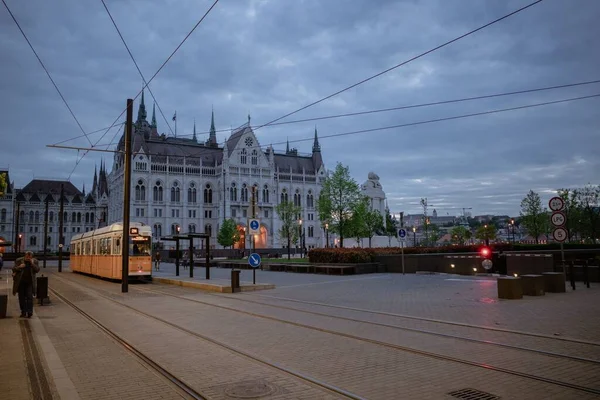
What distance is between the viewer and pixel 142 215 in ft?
317

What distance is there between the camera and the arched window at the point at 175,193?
10147 cm

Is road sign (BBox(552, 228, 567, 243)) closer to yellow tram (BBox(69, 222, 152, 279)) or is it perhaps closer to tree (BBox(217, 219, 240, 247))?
yellow tram (BBox(69, 222, 152, 279))

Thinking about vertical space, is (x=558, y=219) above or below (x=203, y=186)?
below

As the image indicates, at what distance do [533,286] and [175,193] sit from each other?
307 ft

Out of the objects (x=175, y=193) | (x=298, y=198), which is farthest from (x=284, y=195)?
(x=175, y=193)

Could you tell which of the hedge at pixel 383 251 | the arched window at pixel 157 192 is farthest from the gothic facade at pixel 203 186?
the hedge at pixel 383 251

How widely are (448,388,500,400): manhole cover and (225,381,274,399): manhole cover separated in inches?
86.8

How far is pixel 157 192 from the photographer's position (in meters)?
99.7

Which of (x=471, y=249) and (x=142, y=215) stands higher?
(x=142, y=215)

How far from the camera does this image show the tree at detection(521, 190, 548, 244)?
5328 cm

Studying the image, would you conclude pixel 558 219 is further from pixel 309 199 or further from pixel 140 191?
pixel 309 199

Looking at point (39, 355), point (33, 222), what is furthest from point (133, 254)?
point (33, 222)

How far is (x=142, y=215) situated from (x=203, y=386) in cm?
9572

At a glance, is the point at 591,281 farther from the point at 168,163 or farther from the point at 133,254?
the point at 168,163
